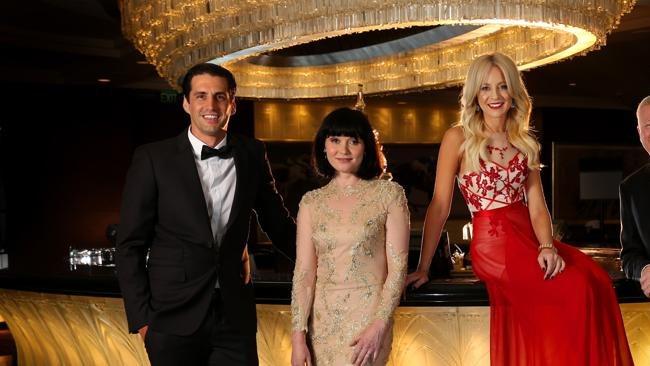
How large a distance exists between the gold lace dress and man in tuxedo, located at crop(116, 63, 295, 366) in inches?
8.6

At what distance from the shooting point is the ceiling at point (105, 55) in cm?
825

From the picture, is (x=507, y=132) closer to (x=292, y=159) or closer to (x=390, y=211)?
(x=390, y=211)

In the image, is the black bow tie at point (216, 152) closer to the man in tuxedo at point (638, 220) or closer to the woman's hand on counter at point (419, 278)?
the woman's hand on counter at point (419, 278)

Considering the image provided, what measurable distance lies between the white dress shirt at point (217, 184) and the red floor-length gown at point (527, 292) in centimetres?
83

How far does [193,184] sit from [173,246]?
21 centimetres

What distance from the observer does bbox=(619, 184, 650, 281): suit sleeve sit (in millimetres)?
3066

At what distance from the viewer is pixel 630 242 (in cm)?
310

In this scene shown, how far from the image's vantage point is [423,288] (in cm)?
350

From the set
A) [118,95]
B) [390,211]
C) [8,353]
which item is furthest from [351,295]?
[118,95]

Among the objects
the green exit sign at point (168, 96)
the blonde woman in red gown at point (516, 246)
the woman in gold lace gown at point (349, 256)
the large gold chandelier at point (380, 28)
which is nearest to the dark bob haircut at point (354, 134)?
the woman in gold lace gown at point (349, 256)

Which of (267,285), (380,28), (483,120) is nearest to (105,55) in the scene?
(380,28)

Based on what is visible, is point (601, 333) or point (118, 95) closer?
point (601, 333)

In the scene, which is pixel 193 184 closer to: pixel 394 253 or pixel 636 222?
pixel 394 253

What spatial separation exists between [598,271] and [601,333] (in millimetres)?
212
